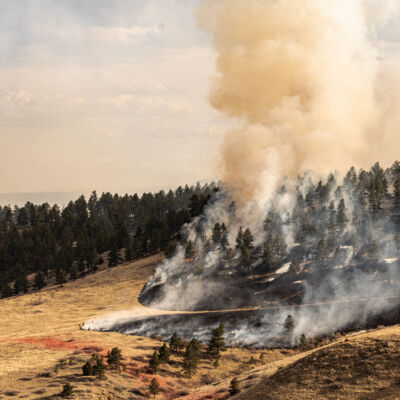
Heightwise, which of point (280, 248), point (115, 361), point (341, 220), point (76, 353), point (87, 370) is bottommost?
point (76, 353)

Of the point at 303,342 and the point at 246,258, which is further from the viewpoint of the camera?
the point at 246,258

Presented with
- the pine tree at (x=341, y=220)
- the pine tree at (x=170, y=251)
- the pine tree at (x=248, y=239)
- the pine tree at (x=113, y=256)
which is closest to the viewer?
the pine tree at (x=341, y=220)

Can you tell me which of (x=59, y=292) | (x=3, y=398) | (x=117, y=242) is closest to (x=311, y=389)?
(x=3, y=398)

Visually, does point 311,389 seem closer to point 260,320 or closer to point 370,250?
point 260,320

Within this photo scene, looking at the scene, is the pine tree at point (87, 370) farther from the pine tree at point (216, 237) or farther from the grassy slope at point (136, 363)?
the pine tree at point (216, 237)

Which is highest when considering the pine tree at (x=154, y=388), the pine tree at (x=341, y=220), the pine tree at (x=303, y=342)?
the pine tree at (x=341, y=220)

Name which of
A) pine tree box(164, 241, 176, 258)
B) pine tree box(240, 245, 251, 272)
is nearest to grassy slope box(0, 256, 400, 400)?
pine tree box(164, 241, 176, 258)

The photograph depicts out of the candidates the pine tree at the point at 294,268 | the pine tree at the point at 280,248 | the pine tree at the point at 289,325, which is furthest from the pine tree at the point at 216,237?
the pine tree at the point at 289,325

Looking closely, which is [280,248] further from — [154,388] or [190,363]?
[154,388]

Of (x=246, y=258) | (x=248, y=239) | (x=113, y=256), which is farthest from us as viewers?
(x=113, y=256)

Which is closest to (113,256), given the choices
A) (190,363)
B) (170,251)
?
(170,251)

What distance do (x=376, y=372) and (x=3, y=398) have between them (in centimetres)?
4006

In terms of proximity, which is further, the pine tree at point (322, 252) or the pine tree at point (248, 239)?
the pine tree at point (248, 239)

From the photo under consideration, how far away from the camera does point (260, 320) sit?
8381 cm
